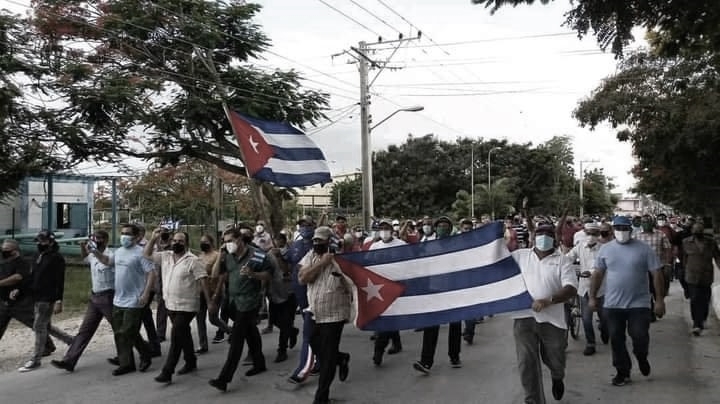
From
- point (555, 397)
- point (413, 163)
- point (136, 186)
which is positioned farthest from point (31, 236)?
point (413, 163)

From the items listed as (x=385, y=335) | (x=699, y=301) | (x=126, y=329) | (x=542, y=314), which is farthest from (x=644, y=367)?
(x=126, y=329)

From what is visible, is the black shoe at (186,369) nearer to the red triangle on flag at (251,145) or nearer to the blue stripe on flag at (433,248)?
the blue stripe on flag at (433,248)

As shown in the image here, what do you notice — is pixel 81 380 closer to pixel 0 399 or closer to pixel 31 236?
pixel 0 399

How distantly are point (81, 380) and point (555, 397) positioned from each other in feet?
16.3

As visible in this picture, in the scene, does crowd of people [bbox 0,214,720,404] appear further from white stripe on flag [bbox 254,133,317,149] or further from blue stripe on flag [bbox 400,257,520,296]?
white stripe on flag [bbox 254,133,317,149]

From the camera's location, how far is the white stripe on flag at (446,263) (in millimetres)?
5902

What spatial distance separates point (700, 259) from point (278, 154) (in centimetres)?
624

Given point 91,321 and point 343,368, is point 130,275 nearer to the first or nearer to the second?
point 91,321

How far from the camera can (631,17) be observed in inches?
255

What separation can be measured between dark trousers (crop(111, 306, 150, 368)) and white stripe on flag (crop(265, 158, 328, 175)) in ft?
9.43

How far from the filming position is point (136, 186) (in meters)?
36.0

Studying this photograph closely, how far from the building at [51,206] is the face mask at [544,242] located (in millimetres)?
20253

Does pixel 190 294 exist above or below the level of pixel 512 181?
below

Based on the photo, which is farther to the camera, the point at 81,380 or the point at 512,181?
the point at 512,181
